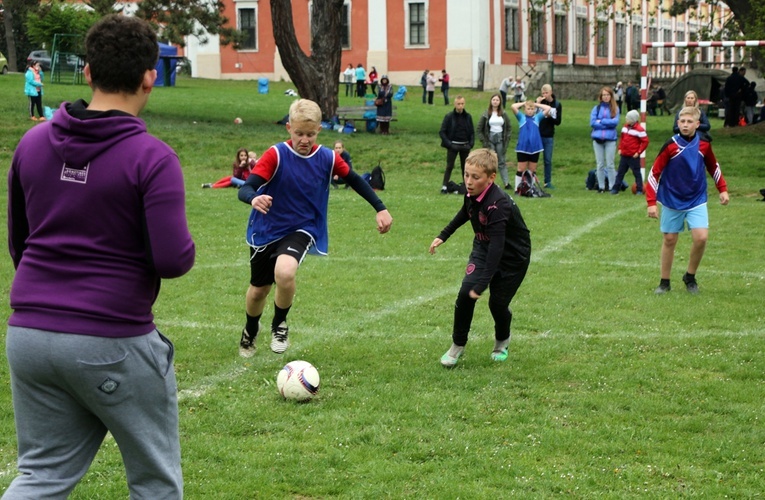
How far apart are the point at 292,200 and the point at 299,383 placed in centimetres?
155

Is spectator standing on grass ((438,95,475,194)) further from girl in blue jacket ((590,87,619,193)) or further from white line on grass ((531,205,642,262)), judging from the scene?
white line on grass ((531,205,642,262))

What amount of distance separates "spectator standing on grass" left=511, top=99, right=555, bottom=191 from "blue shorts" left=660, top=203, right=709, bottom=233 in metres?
8.94

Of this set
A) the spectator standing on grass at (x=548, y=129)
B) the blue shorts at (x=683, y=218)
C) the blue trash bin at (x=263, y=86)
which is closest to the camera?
the blue shorts at (x=683, y=218)

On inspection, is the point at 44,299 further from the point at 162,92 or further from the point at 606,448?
the point at 162,92

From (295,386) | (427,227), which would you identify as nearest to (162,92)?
(427,227)

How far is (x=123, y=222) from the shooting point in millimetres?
3186

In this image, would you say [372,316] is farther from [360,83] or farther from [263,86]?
[263,86]

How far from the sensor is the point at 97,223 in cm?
317

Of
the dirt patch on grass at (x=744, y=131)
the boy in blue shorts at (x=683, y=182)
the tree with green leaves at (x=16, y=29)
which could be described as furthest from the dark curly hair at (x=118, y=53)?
the tree with green leaves at (x=16, y=29)

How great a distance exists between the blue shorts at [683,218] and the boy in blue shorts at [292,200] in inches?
164

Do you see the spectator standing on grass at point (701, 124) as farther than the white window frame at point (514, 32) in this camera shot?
No

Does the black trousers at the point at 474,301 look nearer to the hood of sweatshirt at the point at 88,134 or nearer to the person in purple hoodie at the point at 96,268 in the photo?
the person in purple hoodie at the point at 96,268

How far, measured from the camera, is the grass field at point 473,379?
16.9 ft

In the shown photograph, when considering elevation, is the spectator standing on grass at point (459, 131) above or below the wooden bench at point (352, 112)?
below
